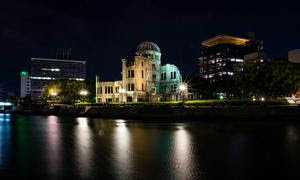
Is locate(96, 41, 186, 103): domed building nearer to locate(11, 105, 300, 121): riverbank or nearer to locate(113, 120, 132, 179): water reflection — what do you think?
locate(11, 105, 300, 121): riverbank

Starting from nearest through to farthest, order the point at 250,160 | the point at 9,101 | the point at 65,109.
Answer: the point at 250,160, the point at 65,109, the point at 9,101

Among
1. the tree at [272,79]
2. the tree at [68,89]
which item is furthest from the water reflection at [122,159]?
the tree at [68,89]

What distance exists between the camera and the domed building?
310ft

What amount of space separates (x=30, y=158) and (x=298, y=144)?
17.8m

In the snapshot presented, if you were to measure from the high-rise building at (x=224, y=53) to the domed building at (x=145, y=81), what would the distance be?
65.8 metres

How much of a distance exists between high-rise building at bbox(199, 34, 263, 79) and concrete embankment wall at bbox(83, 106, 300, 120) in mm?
101226

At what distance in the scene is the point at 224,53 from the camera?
164m

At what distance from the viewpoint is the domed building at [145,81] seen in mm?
94500

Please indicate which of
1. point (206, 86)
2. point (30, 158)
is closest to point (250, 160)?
point (30, 158)

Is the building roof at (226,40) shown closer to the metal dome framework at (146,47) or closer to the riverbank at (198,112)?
the metal dome framework at (146,47)

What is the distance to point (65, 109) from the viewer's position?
276 feet

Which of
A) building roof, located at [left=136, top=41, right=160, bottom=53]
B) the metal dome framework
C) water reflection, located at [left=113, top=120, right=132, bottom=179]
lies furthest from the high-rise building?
water reflection, located at [left=113, top=120, right=132, bottom=179]

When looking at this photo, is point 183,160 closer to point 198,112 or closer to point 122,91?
point 198,112

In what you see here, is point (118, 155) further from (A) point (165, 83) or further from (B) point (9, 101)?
(B) point (9, 101)
